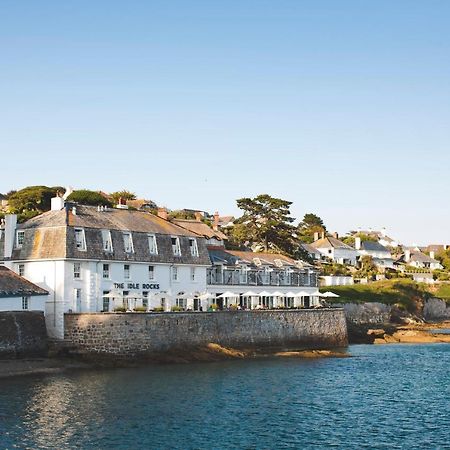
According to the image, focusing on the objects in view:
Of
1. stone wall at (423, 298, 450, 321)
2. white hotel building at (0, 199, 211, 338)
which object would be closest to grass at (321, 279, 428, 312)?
stone wall at (423, 298, 450, 321)

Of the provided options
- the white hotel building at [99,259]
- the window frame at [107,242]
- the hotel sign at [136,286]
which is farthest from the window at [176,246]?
the window frame at [107,242]

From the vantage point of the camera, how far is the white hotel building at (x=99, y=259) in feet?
207

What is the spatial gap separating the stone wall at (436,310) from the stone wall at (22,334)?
8671cm

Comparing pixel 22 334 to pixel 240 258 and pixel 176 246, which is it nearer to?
pixel 176 246

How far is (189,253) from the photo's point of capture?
73.8 m

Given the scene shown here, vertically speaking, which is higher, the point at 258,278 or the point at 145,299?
the point at 258,278

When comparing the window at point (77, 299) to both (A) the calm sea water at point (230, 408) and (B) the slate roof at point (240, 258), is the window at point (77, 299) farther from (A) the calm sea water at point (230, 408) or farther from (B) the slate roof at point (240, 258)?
(B) the slate roof at point (240, 258)

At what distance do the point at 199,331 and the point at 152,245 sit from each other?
913cm

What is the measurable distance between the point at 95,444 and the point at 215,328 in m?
32.5

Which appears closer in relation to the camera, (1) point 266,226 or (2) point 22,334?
(2) point 22,334

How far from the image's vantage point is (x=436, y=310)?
136625 mm

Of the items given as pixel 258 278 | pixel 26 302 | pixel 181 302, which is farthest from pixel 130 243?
pixel 258 278

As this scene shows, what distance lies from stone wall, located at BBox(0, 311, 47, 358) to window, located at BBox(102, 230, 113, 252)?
8626 mm

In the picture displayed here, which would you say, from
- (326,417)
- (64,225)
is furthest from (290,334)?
(326,417)
